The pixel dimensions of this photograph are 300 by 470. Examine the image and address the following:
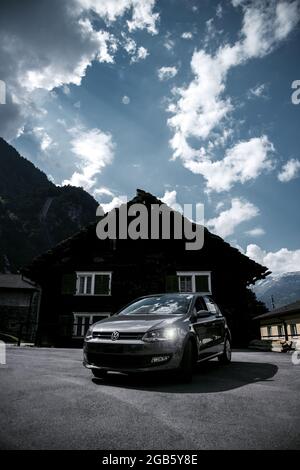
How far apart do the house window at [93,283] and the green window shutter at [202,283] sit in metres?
5.17

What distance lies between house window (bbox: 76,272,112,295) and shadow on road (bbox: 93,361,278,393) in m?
13.4

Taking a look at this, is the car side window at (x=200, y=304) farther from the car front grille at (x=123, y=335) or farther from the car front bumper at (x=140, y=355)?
the car front grille at (x=123, y=335)

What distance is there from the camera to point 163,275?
19.5 metres

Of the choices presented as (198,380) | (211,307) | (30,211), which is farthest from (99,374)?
(30,211)

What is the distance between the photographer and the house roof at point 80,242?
19484 millimetres

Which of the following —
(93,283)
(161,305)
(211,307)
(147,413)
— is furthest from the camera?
(93,283)

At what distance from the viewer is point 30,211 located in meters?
109

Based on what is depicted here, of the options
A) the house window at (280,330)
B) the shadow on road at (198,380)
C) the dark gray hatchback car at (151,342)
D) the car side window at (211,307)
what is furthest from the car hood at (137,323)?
the house window at (280,330)

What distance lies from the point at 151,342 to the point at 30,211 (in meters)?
111

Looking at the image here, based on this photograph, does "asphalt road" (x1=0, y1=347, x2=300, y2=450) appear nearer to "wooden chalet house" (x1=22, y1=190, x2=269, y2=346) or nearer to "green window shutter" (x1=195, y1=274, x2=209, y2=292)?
"green window shutter" (x1=195, y1=274, x2=209, y2=292)

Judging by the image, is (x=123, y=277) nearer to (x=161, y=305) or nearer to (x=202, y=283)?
(x=202, y=283)

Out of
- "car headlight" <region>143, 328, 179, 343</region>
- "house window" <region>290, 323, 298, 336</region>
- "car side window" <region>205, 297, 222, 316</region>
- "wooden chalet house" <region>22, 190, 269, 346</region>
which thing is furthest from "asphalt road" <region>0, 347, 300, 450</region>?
"house window" <region>290, 323, 298, 336</region>

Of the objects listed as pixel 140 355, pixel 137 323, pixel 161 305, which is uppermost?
pixel 161 305

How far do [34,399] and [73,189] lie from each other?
408ft
